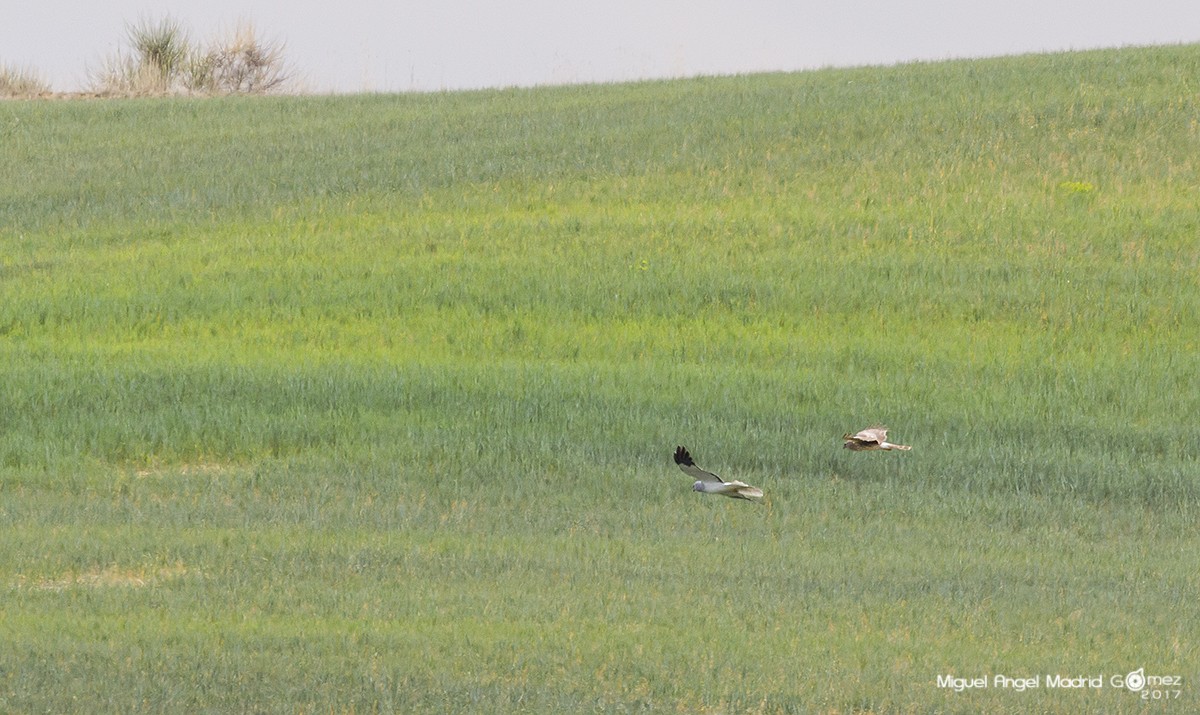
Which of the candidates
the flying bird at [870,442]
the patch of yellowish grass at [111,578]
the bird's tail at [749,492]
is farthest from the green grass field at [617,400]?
the bird's tail at [749,492]

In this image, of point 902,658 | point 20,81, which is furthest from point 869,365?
point 20,81

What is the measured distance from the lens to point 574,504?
11320 mm

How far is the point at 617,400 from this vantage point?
1454 cm

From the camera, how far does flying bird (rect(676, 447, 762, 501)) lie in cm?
1096

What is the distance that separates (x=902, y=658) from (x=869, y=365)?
9.23 meters

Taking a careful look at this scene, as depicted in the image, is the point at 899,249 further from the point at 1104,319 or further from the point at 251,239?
the point at 251,239

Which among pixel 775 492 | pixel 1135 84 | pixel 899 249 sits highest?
pixel 1135 84

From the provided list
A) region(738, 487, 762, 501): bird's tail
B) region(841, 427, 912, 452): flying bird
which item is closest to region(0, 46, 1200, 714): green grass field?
region(841, 427, 912, 452): flying bird

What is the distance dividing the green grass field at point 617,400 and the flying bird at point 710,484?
0.86ft

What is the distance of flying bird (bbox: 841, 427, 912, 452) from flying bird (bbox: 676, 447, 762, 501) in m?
1.79

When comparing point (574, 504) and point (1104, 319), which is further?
point (1104, 319)

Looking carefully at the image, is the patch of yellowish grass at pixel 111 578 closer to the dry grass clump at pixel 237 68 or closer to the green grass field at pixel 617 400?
the green grass field at pixel 617 400

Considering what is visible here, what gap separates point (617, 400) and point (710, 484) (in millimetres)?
3428

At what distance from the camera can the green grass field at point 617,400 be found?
7.45 metres
